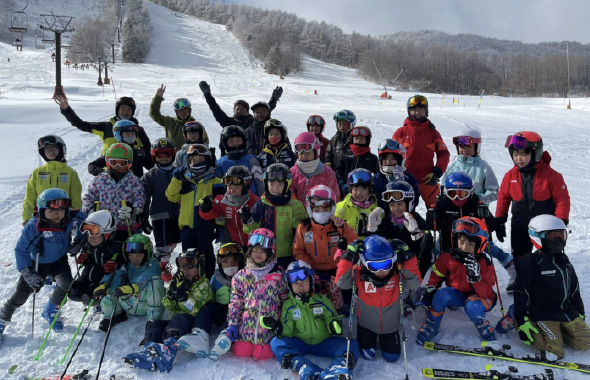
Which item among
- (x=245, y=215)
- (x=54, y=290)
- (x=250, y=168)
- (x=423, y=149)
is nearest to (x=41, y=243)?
(x=54, y=290)

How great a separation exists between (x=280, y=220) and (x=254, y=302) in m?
0.97

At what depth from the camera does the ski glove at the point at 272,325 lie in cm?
365

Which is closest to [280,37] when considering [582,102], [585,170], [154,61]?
[154,61]

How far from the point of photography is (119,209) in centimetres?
482

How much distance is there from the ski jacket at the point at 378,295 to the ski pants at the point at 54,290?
293 centimetres

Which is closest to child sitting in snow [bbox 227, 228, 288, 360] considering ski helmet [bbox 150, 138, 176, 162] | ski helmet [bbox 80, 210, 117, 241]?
ski helmet [bbox 80, 210, 117, 241]

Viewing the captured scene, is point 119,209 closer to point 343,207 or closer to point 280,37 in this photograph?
point 343,207

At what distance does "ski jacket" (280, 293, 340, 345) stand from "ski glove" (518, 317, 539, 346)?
1.72 m

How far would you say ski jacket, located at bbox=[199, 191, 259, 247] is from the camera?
4.68 meters

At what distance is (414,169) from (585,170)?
7.50m

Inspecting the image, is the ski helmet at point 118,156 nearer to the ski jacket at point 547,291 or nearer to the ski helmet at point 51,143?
the ski helmet at point 51,143

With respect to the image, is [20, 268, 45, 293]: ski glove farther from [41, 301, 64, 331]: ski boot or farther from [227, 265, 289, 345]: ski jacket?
[227, 265, 289, 345]: ski jacket

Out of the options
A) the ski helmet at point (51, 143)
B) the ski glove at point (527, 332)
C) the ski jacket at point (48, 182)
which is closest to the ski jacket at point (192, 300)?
the ski jacket at point (48, 182)

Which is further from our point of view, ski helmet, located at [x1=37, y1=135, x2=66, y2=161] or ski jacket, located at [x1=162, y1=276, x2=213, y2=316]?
ski helmet, located at [x1=37, y1=135, x2=66, y2=161]
